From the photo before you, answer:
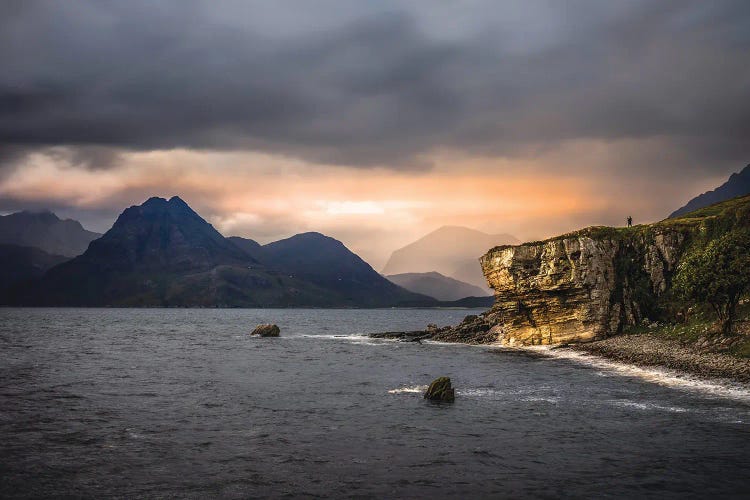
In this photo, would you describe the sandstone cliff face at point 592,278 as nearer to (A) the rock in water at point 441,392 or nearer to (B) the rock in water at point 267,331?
(A) the rock in water at point 441,392

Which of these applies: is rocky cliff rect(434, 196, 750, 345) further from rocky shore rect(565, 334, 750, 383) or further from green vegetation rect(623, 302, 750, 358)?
rocky shore rect(565, 334, 750, 383)

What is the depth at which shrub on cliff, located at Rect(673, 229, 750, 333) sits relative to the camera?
5881cm

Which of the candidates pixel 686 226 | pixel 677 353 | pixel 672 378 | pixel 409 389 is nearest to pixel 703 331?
pixel 677 353

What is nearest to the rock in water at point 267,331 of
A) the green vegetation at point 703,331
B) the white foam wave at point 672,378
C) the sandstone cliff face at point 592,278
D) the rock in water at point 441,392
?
the sandstone cliff face at point 592,278

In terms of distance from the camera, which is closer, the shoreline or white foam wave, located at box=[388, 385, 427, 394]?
the shoreline

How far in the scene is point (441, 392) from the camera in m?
45.5

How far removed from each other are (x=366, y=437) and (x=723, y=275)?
156 feet

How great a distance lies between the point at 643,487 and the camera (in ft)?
77.3

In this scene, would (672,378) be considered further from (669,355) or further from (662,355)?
(662,355)

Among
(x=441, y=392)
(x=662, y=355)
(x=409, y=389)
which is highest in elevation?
(x=662, y=355)

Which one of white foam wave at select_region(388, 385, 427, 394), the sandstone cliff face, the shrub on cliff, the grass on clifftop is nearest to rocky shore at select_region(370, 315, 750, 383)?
the shrub on cliff

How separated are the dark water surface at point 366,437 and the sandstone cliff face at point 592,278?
28669 mm

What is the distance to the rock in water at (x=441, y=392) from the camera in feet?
149

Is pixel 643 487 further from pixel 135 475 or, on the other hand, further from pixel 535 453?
pixel 135 475
